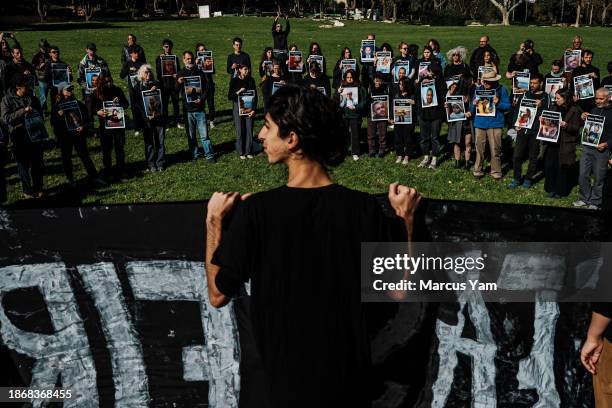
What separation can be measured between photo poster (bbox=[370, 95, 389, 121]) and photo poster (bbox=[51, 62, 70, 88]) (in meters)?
8.59

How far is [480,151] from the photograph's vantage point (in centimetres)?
1320

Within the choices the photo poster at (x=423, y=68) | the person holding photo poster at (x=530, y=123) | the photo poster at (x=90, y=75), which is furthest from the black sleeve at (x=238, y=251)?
the photo poster at (x=90, y=75)

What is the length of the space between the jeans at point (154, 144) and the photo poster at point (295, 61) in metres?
5.86

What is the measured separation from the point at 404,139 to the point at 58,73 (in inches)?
376

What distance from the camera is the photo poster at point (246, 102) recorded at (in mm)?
14656

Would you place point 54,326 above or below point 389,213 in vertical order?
below

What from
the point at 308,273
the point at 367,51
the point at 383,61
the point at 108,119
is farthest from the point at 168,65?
the point at 308,273

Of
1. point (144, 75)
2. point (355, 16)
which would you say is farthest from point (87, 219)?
point (355, 16)

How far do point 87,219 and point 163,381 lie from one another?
1.28m

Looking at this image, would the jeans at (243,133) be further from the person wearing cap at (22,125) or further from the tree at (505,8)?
the tree at (505,8)

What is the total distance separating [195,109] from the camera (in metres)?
14.5

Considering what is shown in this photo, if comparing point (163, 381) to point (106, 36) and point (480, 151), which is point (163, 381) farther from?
point (106, 36)

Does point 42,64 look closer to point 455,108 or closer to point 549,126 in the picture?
point 455,108

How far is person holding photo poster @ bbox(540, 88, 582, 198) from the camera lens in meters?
12.0
